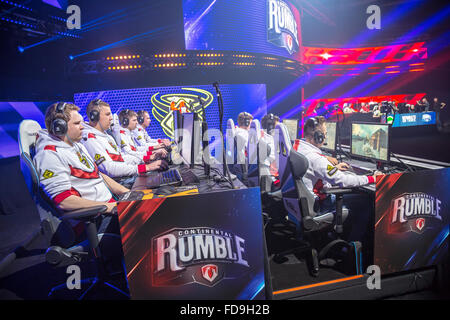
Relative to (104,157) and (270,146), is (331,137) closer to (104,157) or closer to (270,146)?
(270,146)

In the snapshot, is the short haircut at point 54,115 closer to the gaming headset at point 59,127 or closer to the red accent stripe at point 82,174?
the gaming headset at point 59,127

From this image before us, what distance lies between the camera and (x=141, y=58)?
22.2ft

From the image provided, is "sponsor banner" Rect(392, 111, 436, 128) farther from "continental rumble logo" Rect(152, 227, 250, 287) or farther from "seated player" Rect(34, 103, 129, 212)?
"seated player" Rect(34, 103, 129, 212)

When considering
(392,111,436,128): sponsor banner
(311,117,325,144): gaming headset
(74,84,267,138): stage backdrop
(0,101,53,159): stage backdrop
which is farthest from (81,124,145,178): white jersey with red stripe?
(392,111,436,128): sponsor banner

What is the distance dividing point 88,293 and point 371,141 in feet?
9.49

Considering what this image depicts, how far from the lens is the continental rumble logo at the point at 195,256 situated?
1317mm

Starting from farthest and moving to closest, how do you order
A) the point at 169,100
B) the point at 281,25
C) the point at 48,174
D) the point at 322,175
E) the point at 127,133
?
the point at 281,25
the point at 169,100
the point at 127,133
the point at 322,175
the point at 48,174

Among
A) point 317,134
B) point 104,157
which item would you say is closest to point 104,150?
point 104,157

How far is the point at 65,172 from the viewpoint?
1593 mm

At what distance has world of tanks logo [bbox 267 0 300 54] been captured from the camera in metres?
8.12

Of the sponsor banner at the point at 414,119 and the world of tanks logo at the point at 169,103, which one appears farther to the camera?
the sponsor banner at the point at 414,119

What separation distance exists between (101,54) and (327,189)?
6985 mm

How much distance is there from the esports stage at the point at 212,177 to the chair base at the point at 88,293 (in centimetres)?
1

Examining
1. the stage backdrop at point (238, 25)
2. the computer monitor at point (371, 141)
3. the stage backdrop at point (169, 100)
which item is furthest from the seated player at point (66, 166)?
the stage backdrop at point (238, 25)
